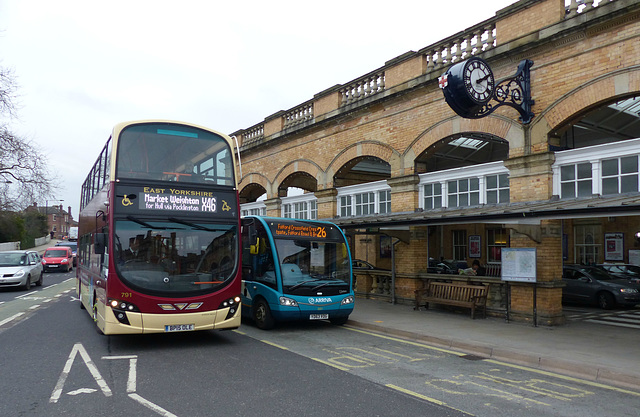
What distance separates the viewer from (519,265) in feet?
36.2

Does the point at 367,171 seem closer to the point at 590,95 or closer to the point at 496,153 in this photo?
the point at 496,153

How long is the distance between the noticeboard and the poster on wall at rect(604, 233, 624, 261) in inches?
519

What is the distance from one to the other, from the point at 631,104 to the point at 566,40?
4.77m

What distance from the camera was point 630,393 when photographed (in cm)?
613

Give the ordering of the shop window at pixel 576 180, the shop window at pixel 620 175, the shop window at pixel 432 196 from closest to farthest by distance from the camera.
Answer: the shop window at pixel 620 175 < the shop window at pixel 576 180 < the shop window at pixel 432 196

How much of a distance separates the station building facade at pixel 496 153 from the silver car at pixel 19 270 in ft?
33.3

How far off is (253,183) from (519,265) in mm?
15009

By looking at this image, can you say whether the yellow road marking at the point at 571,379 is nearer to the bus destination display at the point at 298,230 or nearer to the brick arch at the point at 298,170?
the bus destination display at the point at 298,230

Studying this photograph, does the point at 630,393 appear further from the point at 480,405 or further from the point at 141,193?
the point at 141,193

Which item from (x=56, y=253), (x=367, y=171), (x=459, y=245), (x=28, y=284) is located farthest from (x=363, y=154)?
(x=56, y=253)

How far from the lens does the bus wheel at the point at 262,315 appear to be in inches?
416

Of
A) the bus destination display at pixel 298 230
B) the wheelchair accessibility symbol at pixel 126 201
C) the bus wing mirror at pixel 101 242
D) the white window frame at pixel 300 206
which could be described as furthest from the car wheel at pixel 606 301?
the bus wing mirror at pixel 101 242

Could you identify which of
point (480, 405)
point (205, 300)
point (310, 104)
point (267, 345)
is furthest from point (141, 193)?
point (310, 104)

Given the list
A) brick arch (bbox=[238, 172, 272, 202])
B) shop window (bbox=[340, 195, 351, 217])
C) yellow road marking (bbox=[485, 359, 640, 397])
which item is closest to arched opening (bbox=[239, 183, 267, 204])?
brick arch (bbox=[238, 172, 272, 202])
